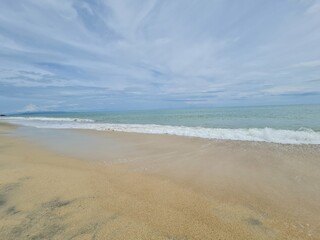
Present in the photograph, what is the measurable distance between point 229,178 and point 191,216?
2177mm

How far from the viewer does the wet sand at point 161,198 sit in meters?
2.73

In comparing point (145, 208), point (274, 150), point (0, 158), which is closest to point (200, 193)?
point (145, 208)

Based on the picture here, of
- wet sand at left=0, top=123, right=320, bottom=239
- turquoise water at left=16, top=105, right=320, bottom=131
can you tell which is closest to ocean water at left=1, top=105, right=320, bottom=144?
turquoise water at left=16, top=105, right=320, bottom=131

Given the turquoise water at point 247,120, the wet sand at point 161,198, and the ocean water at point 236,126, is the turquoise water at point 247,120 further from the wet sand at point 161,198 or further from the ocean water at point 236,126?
the wet sand at point 161,198

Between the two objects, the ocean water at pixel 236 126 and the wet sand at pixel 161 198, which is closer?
the wet sand at pixel 161 198

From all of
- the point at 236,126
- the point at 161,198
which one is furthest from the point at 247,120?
the point at 161,198

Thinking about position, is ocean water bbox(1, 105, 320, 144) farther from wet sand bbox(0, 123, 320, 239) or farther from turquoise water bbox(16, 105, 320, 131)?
wet sand bbox(0, 123, 320, 239)

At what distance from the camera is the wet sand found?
2.73m

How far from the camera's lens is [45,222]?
281 centimetres

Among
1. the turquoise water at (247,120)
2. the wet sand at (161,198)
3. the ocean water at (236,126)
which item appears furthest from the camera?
the turquoise water at (247,120)

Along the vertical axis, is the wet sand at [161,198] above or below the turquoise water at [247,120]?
below

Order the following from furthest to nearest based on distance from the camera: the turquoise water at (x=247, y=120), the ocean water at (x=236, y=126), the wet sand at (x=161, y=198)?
the turquoise water at (x=247, y=120) < the ocean water at (x=236, y=126) < the wet sand at (x=161, y=198)

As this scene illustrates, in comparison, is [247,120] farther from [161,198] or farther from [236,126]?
[161,198]

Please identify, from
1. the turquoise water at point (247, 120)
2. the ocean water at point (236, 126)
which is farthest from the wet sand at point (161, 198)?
the turquoise water at point (247, 120)
